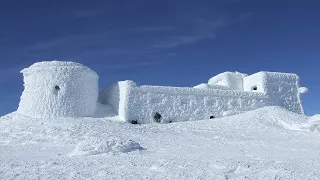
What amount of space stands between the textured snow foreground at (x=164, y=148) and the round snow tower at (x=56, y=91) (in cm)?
141

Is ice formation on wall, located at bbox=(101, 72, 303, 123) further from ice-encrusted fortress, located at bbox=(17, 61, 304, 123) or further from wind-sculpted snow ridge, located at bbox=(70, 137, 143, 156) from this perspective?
wind-sculpted snow ridge, located at bbox=(70, 137, 143, 156)

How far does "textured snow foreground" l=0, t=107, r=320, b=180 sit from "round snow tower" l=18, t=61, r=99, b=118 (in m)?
1.41

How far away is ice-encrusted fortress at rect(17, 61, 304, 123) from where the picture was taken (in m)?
28.6

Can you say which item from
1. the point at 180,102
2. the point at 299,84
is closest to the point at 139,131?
the point at 180,102

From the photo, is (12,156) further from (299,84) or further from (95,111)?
(299,84)

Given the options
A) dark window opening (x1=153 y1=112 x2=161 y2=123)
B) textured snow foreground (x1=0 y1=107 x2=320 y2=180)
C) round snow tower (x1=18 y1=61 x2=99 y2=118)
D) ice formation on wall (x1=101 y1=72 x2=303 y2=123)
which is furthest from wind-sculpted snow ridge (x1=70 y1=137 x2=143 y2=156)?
dark window opening (x1=153 y1=112 x2=161 y2=123)

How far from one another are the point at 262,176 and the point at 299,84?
28.0 metres

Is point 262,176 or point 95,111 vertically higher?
point 95,111

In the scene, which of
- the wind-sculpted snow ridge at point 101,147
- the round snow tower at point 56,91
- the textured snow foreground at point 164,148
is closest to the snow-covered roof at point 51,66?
the round snow tower at point 56,91

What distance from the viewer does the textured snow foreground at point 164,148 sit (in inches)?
484

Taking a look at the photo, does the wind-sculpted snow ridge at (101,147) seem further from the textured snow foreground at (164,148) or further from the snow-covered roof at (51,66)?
the snow-covered roof at (51,66)

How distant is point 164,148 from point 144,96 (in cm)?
1321

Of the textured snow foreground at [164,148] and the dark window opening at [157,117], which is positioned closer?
the textured snow foreground at [164,148]

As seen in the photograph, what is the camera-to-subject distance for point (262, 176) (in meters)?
11.9
